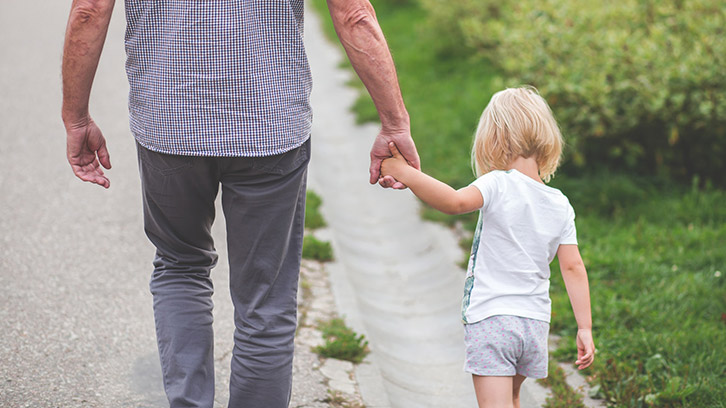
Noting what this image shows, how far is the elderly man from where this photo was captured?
215cm

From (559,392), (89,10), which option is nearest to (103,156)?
(89,10)

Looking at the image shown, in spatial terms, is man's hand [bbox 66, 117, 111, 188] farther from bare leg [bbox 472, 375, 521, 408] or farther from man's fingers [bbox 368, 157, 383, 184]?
bare leg [bbox 472, 375, 521, 408]

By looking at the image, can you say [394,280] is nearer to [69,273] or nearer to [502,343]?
[69,273]

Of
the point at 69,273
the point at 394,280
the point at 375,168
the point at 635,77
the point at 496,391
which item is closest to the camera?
the point at 496,391

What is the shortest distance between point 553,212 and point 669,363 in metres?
1.31

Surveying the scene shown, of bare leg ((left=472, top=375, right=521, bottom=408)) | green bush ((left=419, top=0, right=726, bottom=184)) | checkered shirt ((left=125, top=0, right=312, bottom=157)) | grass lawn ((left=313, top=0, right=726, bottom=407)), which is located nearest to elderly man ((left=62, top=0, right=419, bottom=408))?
Result: checkered shirt ((left=125, top=0, right=312, bottom=157))

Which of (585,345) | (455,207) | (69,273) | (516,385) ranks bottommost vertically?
(69,273)

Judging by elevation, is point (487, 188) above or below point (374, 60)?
below

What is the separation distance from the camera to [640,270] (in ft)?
13.8

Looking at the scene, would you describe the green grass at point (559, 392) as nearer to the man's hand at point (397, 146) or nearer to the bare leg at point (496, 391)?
the bare leg at point (496, 391)

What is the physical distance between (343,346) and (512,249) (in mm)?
1295

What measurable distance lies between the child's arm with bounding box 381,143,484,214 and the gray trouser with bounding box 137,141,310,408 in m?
0.31

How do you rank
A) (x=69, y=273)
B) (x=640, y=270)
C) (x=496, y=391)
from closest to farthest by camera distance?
(x=496, y=391) → (x=69, y=273) → (x=640, y=270)

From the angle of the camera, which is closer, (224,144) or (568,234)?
(224,144)
